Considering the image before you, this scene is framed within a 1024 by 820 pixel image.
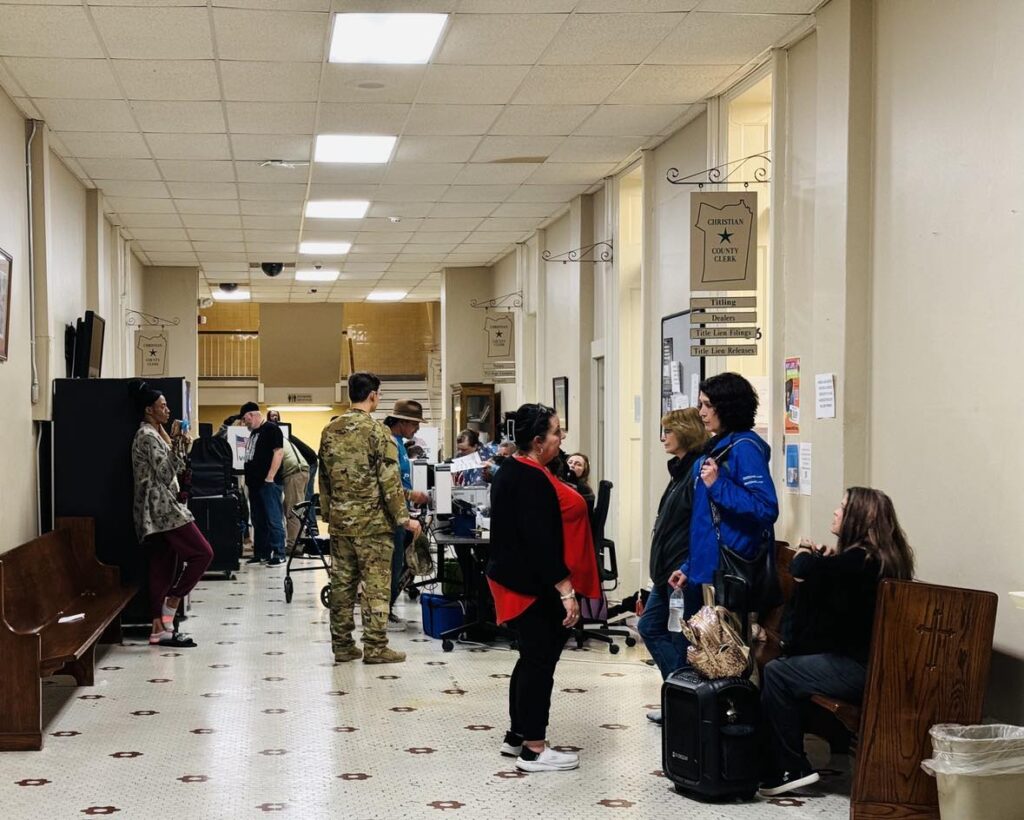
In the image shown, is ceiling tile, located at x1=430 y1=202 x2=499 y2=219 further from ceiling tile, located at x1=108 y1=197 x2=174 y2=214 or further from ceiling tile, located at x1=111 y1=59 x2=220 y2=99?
ceiling tile, located at x1=111 y1=59 x2=220 y2=99

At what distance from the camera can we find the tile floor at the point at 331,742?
4664 millimetres

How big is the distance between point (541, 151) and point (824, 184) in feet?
12.0

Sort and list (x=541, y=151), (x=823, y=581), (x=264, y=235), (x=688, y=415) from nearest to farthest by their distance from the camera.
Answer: (x=823, y=581)
(x=688, y=415)
(x=541, y=151)
(x=264, y=235)

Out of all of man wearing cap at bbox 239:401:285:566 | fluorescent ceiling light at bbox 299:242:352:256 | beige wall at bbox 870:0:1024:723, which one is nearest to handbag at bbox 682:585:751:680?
beige wall at bbox 870:0:1024:723

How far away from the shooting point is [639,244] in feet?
34.7

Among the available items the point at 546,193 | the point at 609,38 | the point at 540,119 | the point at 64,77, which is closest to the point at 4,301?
the point at 64,77

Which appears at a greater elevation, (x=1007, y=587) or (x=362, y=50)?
(x=362, y=50)

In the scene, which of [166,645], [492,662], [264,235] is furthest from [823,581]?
[264,235]

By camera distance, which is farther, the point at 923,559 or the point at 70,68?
the point at 70,68

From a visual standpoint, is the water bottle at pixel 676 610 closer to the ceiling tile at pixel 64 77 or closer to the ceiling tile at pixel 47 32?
the ceiling tile at pixel 47 32

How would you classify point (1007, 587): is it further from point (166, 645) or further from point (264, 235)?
point (264, 235)

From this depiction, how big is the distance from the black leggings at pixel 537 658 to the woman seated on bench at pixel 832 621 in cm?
83

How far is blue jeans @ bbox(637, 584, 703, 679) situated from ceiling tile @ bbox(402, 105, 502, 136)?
12.6 ft

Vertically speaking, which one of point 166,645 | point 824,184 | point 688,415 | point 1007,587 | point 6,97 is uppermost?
point 6,97
